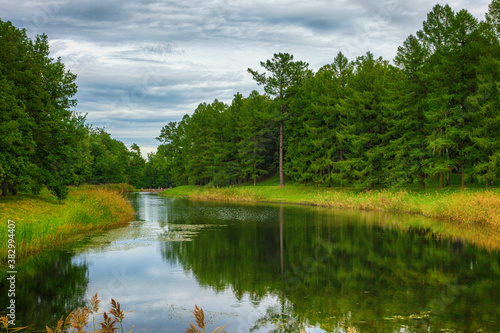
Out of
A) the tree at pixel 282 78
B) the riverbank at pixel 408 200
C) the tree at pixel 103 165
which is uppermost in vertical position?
the tree at pixel 282 78

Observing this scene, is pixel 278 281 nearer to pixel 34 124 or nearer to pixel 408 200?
pixel 34 124

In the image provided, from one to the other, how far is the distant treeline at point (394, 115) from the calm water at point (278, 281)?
58.1 ft

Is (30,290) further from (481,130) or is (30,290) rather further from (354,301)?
(481,130)

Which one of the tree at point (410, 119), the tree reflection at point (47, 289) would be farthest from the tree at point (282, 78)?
the tree reflection at point (47, 289)

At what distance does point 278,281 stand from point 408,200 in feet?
72.9

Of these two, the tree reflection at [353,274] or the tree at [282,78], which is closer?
the tree reflection at [353,274]

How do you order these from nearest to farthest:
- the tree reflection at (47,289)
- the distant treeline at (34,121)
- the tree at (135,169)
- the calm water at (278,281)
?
the calm water at (278,281) < the tree reflection at (47,289) < the distant treeline at (34,121) < the tree at (135,169)

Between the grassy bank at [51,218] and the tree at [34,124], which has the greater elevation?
the tree at [34,124]

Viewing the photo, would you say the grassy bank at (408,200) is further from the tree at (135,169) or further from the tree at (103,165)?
the tree at (135,169)

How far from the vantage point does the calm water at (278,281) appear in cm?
891

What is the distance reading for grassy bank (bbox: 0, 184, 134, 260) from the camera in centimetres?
1535

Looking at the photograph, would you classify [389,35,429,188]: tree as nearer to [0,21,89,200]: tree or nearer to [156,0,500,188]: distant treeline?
[156,0,500,188]: distant treeline

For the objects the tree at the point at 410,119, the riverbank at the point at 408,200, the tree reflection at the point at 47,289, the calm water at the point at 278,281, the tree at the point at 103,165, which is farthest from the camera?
Answer: the tree at the point at 103,165

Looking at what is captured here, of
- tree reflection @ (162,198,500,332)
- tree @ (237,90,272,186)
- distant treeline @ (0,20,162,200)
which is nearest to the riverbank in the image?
tree reflection @ (162,198,500,332)
